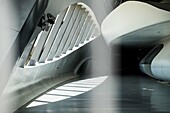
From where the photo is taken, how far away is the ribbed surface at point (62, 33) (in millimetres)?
12375

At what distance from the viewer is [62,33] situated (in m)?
15.6

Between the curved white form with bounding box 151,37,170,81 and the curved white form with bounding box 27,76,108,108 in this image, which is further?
the curved white form with bounding box 151,37,170,81

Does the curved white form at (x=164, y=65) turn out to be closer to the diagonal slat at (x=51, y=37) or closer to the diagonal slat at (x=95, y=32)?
the diagonal slat at (x=51, y=37)

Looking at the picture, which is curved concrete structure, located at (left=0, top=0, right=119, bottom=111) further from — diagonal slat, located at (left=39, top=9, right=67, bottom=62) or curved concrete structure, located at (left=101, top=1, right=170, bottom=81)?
curved concrete structure, located at (left=101, top=1, right=170, bottom=81)

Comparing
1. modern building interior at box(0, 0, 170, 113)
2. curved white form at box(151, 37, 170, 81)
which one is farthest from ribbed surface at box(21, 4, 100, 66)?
curved white form at box(151, 37, 170, 81)

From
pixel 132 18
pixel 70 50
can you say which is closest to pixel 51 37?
pixel 132 18

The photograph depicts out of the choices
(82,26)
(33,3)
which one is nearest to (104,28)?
(82,26)

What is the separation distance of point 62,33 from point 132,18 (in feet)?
12.6

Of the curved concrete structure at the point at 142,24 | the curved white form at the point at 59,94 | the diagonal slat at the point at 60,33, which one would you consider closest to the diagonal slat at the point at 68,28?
the diagonal slat at the point at 60,33

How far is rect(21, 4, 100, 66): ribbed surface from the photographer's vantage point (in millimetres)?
12375

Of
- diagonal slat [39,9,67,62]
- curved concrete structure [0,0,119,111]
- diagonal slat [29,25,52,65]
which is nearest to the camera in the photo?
curved concrete structure [0,0,119,111]

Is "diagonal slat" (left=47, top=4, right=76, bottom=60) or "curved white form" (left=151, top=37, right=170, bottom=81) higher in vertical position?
"diagonal slat" (left=47, top=4, right=76, bottom=60)

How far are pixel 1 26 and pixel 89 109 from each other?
322cm

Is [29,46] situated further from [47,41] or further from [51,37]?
[51,37]
